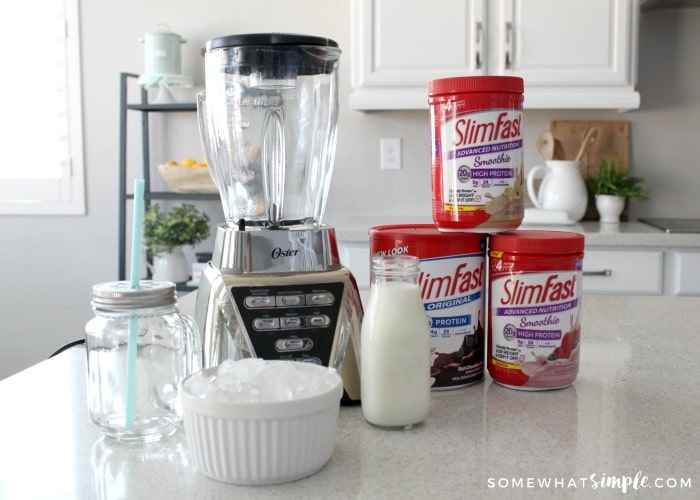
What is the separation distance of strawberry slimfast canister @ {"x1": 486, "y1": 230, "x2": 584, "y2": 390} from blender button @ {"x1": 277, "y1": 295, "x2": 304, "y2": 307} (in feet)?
0.75

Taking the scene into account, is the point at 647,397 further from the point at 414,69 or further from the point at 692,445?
the point at 414,69

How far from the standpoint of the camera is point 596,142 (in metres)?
2.88

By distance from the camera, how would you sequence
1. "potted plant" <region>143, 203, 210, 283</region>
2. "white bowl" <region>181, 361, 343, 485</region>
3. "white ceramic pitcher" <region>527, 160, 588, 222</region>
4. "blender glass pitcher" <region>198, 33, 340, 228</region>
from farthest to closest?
"potted plant" <region>143, 203, 210, 283</region>
"white ceramic pitcher" <region>527, 160, 588, 222</region>
"blender glass pitcher" <region>198, 33, 340, 228</region>
"white bowl" <region>181, 361, 343, 485</region>

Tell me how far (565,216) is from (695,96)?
78cm

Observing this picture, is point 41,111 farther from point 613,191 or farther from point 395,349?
point 395,349

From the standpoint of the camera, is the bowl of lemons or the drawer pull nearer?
the drawer pull

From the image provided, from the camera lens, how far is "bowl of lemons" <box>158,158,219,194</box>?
109 inches

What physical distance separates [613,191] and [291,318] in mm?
2181

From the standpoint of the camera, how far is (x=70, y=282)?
3.21 m

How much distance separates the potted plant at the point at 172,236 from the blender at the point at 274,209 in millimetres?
1716

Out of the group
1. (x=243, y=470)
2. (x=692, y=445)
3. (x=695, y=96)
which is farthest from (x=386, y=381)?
(x=695, y=96)

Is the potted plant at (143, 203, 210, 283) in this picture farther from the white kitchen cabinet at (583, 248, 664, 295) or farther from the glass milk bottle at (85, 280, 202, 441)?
the glass milk bottle at (85, 280, 202, 441)

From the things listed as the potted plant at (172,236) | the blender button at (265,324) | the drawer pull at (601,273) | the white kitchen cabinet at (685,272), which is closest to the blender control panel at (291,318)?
the blender button at (265,324)

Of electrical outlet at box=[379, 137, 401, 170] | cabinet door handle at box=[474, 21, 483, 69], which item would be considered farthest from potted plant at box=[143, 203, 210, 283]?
cabinet door handle at box=[474, 21, 483, 69]
